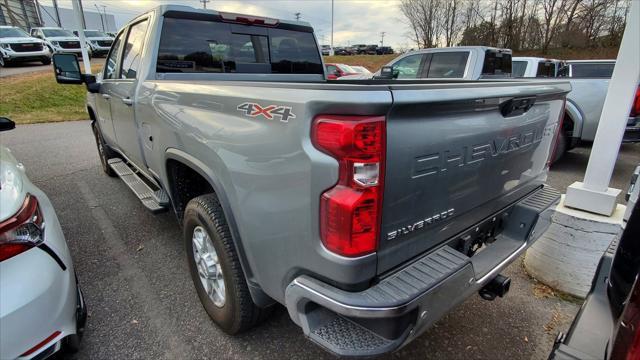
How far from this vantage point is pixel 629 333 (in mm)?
1113

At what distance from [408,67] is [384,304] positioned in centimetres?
778

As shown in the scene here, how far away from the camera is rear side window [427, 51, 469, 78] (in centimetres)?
705

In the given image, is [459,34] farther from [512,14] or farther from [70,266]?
[70,266]

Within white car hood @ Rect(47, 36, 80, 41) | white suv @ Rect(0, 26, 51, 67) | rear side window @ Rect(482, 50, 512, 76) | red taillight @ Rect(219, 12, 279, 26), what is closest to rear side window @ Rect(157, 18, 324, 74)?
red taillight @ Rect(219, 12, 279, 26)

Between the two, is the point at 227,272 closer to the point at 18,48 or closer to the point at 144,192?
the point at 144,192

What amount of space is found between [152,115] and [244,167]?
1449 millimetres

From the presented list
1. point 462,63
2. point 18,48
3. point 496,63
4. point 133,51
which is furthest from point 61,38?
point 496,63

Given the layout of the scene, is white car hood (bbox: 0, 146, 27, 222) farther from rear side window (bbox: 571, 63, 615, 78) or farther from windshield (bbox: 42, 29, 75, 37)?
windshield (bbox: 42, 29, 75, 37)

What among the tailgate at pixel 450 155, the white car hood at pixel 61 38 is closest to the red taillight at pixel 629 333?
the tailgate at pixel 450 155

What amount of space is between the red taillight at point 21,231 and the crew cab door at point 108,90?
2496 mm

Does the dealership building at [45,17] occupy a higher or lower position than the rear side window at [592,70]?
higher

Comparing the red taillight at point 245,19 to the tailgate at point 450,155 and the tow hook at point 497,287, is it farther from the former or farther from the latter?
the tow hook at point 497,287

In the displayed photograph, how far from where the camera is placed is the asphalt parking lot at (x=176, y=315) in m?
2.30

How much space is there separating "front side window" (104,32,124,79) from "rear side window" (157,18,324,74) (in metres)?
1.35
